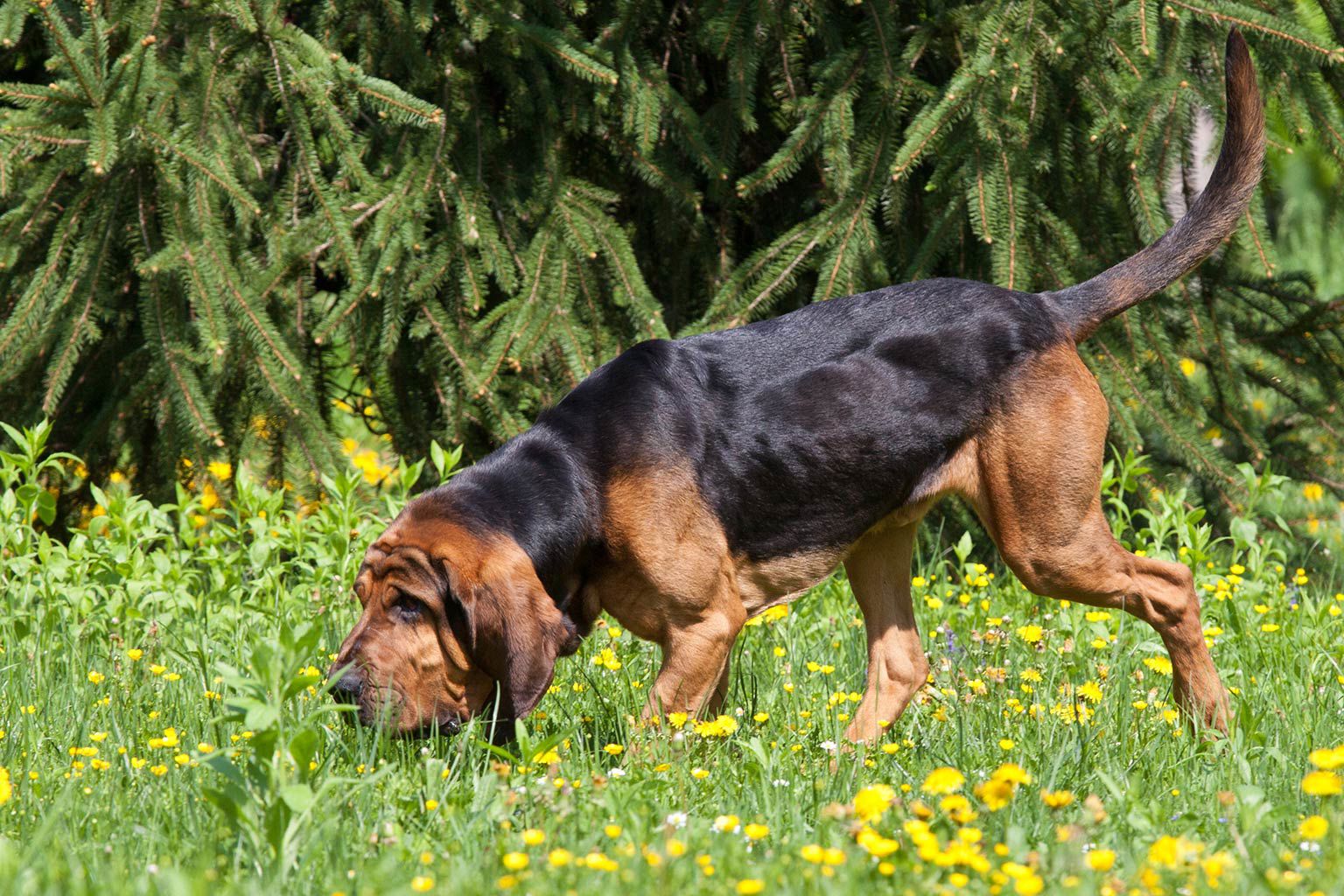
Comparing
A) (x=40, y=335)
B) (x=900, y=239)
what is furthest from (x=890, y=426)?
(x=40, y=335)

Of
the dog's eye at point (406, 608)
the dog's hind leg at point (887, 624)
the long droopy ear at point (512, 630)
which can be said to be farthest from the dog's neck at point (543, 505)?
the dog's hind leg at point (887, 624)

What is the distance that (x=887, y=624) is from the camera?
4219 millimetres

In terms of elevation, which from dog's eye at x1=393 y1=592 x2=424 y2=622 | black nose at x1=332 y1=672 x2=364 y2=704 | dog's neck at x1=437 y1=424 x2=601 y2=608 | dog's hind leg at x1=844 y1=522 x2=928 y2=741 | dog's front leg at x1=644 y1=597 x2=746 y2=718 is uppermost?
dog's neck at x1=437 y1=424 x2=601 y2=608

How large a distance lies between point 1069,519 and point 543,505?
1481 millimetres

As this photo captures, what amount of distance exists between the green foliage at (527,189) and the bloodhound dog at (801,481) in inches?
37.1

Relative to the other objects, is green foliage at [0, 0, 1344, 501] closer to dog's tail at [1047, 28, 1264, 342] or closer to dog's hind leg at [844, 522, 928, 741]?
dog's tail at [1047, 28, 1264, 342]

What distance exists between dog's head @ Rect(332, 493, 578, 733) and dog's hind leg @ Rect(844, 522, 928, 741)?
107 cm

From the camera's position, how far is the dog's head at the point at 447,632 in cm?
327

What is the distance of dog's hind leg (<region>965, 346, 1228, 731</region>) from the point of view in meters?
3.86

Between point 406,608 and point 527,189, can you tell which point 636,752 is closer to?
point 406,608

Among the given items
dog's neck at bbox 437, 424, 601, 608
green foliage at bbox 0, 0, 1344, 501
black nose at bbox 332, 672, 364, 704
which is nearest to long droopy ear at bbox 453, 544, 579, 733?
dog's neck at bbox 437, 424, 601, 608

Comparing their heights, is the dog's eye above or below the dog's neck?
below

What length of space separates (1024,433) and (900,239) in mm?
1778

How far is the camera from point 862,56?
17.1 ft
